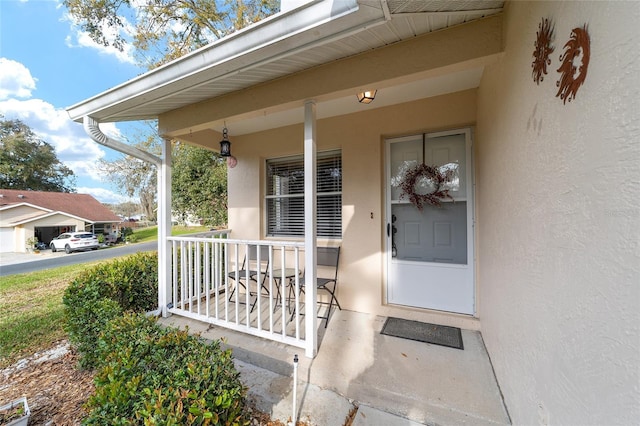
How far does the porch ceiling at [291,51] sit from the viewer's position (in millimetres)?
1549

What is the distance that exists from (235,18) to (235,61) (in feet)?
18.8

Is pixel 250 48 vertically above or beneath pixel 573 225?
above

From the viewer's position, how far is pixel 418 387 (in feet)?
6.13

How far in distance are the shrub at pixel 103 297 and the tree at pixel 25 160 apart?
30420mm

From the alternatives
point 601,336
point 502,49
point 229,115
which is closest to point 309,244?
point 229,115

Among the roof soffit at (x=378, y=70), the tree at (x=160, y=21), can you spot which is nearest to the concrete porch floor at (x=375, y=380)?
the roof soffit at (x=378, y=70)

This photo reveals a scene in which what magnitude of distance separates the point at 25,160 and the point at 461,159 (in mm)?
34727

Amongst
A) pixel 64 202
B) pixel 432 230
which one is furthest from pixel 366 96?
pixel 64 202

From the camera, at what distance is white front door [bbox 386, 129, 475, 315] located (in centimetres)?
287

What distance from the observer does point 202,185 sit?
7.82 meters

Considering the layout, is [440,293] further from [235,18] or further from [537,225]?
[235,18]

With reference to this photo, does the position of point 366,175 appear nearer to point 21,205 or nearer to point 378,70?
point 378,70

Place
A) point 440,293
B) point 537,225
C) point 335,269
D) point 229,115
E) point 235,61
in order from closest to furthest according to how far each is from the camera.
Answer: point 537,225, point 235,61, point 229,115, point 440,293, point 335,269

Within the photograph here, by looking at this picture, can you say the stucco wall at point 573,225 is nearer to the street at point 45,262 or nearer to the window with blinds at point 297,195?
the window with blinds at point 297,195
